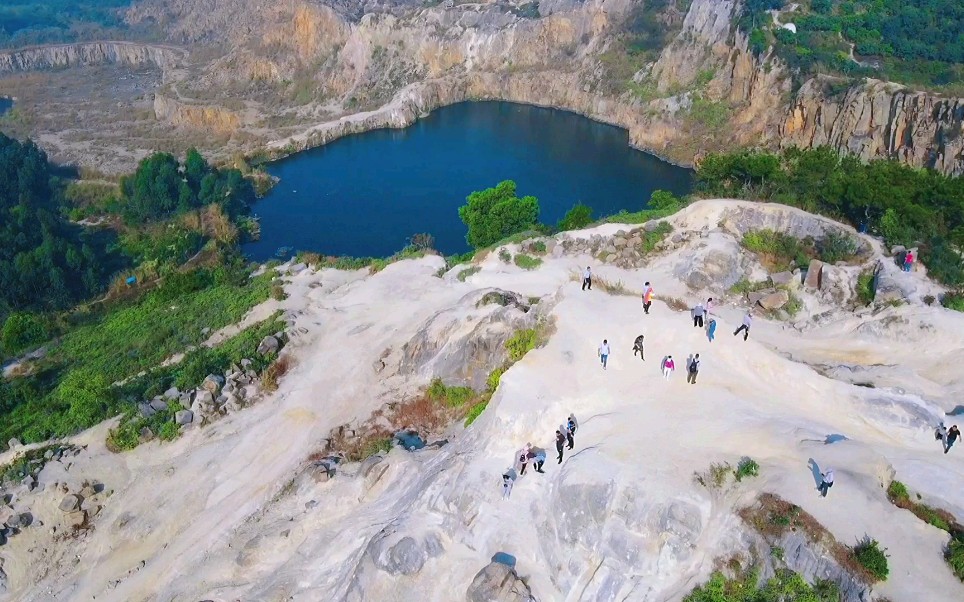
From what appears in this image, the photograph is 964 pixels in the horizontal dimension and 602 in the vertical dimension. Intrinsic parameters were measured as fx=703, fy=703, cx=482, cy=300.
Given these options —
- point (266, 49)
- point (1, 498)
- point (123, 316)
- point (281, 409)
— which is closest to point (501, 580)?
point (281, 409)

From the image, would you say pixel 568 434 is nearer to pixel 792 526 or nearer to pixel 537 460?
pixel 537 460

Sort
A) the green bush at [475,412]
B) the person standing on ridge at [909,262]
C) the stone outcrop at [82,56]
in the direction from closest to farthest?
1. the green bush at [475,412]
2. the person standing on ridge at [909,262]
3. the stone outcrop at [82,56]

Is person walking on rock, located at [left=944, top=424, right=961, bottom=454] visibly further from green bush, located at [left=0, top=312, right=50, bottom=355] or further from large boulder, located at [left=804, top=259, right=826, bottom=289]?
green bush, located at [left=0, top=312, right=50, bottom=355]

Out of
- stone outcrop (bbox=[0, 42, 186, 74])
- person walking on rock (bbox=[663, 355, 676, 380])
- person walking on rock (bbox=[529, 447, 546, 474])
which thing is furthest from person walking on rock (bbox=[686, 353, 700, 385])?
stone outcrop (bbox=[0, 42, 186, 74])

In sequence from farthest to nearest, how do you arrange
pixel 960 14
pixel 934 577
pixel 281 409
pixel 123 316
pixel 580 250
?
pixel 960 14, pixel 123 316, pixel 580 250, pixel 281 409, pixel 934 577

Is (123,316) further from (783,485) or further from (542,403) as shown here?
(783,485)

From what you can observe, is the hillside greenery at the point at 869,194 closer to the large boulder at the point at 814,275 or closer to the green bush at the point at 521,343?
the large boulder at the point at 814,275

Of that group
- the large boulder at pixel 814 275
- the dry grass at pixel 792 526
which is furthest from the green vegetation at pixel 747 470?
the large boulder at pixel 814 275
